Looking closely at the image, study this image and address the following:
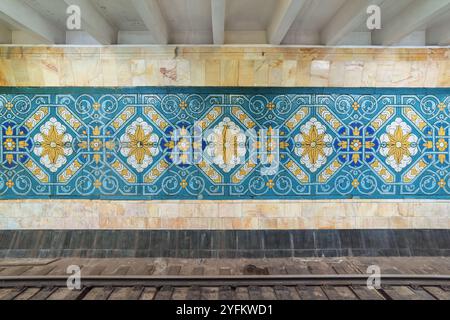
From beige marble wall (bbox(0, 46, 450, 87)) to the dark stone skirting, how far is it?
169 centimetres

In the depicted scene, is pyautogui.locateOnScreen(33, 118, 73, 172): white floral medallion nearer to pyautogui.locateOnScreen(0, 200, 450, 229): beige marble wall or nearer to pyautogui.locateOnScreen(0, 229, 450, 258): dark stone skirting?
pyautogui.locateOnScreen(0, 200, 450, 229): beige marble wall

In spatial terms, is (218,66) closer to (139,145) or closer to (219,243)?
(139,145)

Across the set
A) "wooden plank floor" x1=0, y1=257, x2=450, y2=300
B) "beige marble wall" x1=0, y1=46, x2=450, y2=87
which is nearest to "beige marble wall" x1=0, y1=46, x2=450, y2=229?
"beige marble wall" x1=0, y1=46, x2=450, y2=87

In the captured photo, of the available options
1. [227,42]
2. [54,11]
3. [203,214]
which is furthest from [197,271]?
[54,11]

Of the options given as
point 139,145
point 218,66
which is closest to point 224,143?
point 218,66

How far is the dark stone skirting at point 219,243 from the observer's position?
2.88m

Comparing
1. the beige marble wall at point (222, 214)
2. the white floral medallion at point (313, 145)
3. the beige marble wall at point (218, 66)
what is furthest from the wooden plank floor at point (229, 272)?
the beige marble wall at point (218, 66)

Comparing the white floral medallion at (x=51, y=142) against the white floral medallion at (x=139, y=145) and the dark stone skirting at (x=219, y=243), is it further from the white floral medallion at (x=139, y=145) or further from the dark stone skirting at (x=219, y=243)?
the dark stone skirting at (x=219, y=243)

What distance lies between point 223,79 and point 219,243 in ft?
6.06

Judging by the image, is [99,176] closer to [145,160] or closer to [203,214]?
[145,160]

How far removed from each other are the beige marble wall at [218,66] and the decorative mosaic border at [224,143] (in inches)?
4.5

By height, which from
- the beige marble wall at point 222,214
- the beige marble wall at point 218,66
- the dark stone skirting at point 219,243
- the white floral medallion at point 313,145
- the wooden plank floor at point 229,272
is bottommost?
the wooden plank floor at point 229,272

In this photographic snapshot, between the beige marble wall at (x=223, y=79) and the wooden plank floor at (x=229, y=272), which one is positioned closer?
the wooden plank floor at (x=229, y=272)

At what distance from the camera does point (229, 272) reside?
2.54 metres
